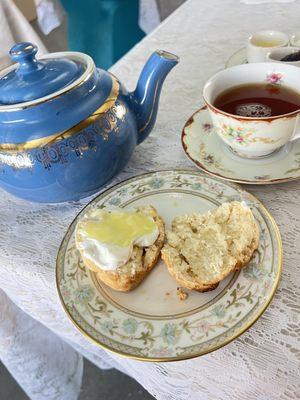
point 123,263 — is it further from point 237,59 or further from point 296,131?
point 237,59

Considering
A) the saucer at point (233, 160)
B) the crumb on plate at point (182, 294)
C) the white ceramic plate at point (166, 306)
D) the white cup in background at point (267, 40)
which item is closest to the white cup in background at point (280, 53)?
the white cup in background at point (267, 40)

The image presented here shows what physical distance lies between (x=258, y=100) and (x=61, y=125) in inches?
11.4

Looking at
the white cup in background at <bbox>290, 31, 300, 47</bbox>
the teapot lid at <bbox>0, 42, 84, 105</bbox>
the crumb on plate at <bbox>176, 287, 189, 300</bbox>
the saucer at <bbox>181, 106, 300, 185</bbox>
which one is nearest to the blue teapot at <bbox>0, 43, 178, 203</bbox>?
the teapot lid at <bbox>0, 42, 84, 105</bbox>

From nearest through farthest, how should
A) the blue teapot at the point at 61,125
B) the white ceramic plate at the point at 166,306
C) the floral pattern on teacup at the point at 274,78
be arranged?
1. the white ceramic plate at the point at 166,306
2. the blue teapot at the point at 61,125
3. the floral pattern on teacup at the point at 274,78

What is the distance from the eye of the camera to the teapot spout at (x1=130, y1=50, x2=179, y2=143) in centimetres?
58

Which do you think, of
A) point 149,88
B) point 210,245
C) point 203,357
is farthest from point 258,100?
point 203,357

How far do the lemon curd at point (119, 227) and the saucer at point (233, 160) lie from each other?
0.47 ft

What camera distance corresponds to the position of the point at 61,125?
1.67 ft

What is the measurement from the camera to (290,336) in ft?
1.34

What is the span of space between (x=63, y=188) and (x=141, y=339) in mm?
241

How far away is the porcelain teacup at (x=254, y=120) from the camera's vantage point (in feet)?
1.76

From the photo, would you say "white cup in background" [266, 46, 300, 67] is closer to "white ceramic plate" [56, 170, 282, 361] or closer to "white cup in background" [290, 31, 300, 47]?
"white cup in background" [290, 31, 300, 47]

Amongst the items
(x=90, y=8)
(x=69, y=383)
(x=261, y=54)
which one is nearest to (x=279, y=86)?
(x=261, y=54)

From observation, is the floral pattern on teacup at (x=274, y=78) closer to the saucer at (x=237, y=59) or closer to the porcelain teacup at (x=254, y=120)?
the porcelain teacup at (x=254, y=120)
